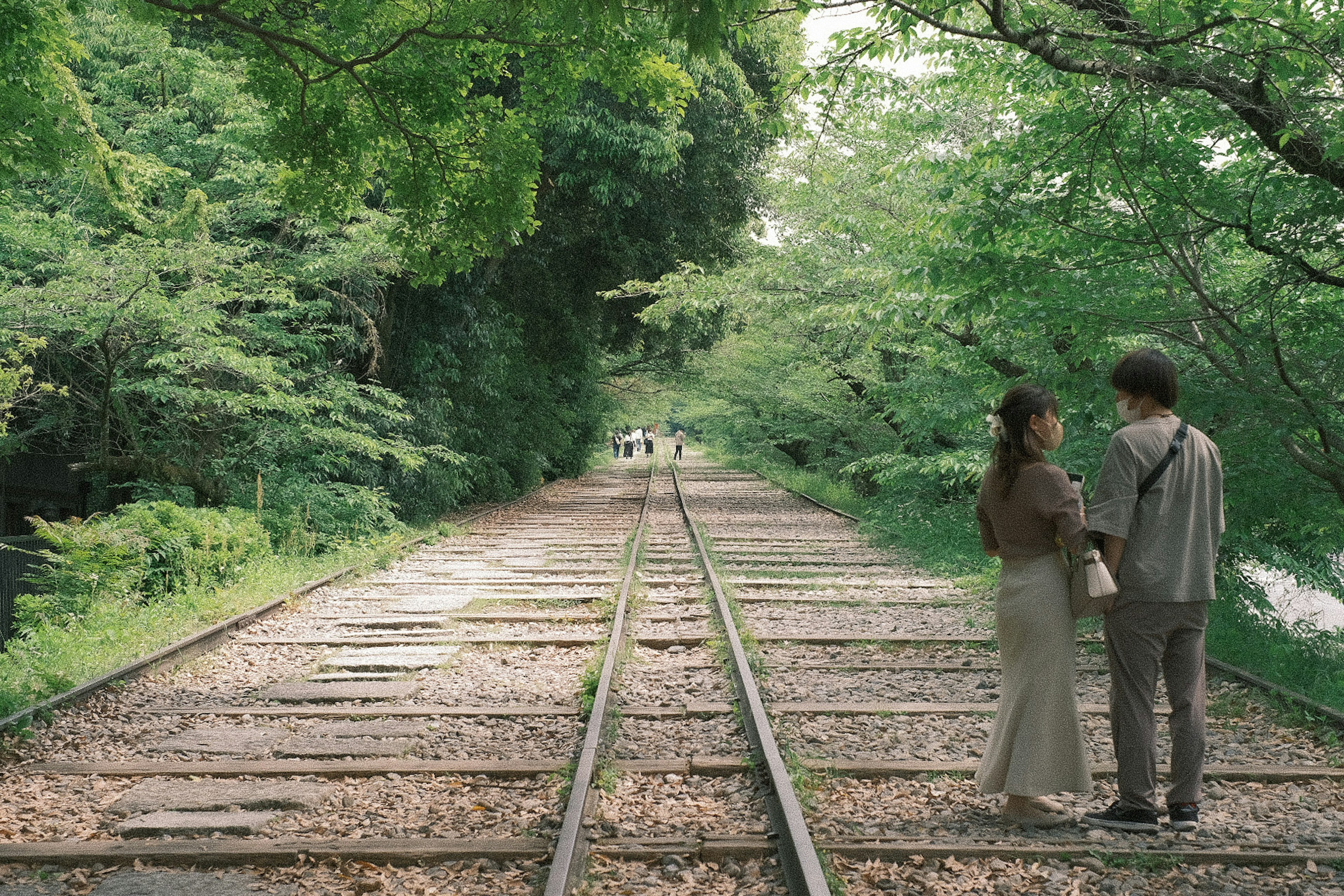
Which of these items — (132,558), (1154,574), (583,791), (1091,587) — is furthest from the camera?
(132,558)

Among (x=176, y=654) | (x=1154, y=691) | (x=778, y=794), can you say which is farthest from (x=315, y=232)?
(x=1154, y=691)

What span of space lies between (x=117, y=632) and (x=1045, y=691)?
684 centimetres

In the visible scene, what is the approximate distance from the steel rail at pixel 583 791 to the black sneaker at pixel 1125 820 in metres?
2.07

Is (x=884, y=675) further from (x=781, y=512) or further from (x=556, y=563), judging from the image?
(x=781, y=512)

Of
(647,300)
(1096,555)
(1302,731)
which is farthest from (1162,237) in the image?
(647,300)

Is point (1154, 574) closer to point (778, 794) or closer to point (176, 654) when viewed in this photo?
point (778, 794)

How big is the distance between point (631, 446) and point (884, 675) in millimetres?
59037

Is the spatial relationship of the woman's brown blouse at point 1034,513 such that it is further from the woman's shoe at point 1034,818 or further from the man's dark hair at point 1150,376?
the woman's shoe at point 1034,818

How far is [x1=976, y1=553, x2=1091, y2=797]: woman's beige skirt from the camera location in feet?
13.5

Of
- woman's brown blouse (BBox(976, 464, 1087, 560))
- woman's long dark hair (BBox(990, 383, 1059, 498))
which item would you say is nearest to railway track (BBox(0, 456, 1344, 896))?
woman's brown blouse (BBox(976, 464, 1087, 560))

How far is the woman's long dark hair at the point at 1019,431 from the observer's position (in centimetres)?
404

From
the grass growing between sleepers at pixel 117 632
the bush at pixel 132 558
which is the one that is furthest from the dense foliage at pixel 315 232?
the grass growing between sleepers at pixel 117 632

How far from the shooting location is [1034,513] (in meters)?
4.04

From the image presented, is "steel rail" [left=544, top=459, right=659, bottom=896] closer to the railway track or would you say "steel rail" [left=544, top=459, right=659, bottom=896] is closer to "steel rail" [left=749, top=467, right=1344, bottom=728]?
the railway track
